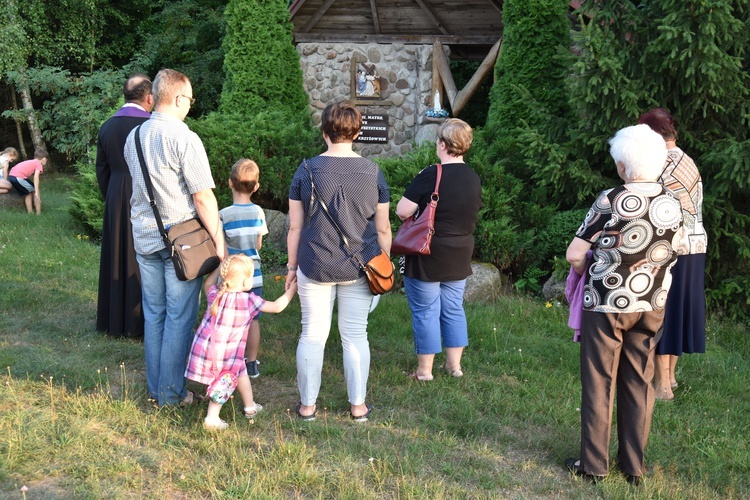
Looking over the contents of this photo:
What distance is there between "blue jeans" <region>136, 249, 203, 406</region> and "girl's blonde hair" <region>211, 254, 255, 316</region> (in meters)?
0.39

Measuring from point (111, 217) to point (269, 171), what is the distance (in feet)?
13.2

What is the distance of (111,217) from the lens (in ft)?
19.1

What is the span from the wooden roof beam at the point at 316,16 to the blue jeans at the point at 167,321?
9.54 meters

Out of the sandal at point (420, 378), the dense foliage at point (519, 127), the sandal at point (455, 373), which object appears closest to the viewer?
the sandal at point (420, 378)

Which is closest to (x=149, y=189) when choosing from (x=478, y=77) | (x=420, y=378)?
(x=420, y=378)

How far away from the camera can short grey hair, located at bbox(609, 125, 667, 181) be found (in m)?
3.55

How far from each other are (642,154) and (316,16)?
34.5ft

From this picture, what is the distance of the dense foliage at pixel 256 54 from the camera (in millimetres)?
11742

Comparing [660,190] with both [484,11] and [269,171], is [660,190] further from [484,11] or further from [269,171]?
[484,11]

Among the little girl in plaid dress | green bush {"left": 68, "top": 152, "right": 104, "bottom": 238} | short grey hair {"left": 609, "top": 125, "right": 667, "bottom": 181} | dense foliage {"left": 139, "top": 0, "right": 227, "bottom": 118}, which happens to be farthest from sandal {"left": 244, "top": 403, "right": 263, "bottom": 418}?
dense foliage {"left": 139, "top": 0, "right": 227, "bottom": 118}

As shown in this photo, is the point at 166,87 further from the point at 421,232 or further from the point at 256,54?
the point at 256,54

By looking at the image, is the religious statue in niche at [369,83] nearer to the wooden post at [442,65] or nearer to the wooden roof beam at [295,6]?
the wooden post at [442,65]

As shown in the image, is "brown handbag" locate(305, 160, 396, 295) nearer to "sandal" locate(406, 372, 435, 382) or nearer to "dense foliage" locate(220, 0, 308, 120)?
"sandal" locate(406, 372, 435, 382)

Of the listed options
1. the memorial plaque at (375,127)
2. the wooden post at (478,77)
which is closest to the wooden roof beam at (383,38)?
the wooden post at (478,77)
